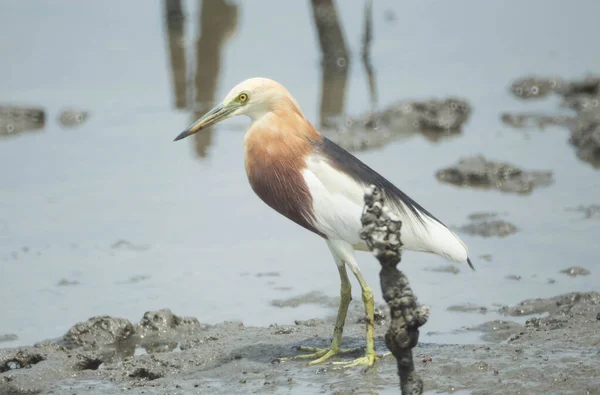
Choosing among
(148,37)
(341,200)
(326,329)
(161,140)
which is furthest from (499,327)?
(148,37)

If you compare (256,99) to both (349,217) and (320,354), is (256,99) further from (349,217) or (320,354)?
(320,354)

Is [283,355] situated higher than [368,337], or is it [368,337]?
[368,337]

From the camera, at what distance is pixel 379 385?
7.52 metres

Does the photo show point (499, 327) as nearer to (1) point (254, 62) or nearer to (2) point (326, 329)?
→ (2) point (326, 329)

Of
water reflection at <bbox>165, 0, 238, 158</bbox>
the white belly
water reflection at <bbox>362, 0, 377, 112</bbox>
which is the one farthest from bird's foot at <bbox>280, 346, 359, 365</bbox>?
water reflection at <bbox>362, 0, 377, 112</bbox>

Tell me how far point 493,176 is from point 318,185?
558 cm

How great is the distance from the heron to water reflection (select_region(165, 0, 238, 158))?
7218 mm

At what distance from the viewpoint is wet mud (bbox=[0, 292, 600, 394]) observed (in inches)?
293

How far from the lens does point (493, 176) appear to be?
13320mm

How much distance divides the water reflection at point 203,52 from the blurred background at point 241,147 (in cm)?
5

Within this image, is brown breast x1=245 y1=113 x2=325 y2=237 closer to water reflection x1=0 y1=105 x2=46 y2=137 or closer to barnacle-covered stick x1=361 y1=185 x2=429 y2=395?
barnacle-covered stick x1=361 y1=185 x2=429 y2=395

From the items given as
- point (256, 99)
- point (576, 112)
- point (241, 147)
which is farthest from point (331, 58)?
point (256, 99)

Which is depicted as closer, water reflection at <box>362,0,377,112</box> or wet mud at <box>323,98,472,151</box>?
wet mud at <box>323,98,472,151</box>

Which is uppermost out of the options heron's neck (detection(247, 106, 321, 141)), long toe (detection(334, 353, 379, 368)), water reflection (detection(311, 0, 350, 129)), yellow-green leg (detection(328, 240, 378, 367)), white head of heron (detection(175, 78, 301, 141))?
water reflection (detection(311, 0, 350, 129))
